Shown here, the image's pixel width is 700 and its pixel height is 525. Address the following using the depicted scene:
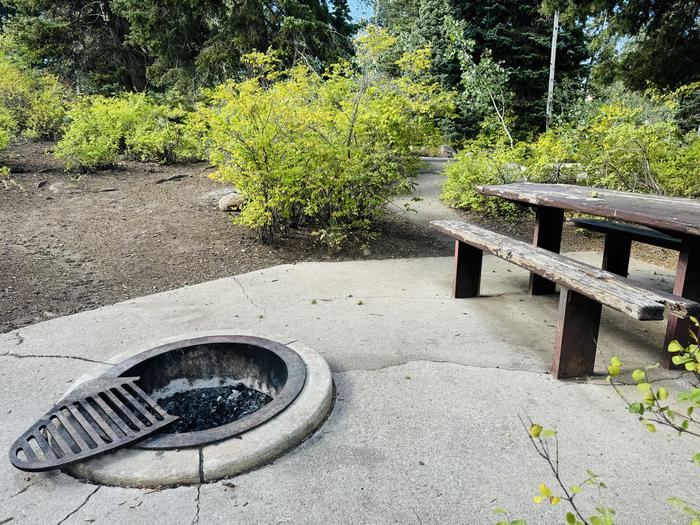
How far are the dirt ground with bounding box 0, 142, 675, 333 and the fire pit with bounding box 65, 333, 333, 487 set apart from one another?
69.8 inches

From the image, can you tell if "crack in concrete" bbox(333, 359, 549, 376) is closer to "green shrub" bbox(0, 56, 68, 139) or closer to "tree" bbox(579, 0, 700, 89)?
"tree" bbox(579, 0, 700, 89)

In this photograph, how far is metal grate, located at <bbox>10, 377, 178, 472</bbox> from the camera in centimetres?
209

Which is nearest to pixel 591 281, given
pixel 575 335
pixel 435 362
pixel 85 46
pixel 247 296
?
pixel 575 335

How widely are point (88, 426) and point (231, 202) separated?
5437 millimetres

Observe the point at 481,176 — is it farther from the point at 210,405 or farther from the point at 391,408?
the point at 210,405

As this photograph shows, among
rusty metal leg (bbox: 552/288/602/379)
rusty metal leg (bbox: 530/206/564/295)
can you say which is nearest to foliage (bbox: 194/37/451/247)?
rusty metal leg (bbox: 530/206/564/295)

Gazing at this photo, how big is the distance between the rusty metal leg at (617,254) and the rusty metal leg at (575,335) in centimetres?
184

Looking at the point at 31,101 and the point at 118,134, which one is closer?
the point at 118,134

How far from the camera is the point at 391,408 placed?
2.67 m

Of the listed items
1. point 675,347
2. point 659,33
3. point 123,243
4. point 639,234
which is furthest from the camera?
point 659,33

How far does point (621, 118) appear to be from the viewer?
6973mm

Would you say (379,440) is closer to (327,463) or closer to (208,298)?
(327,463)

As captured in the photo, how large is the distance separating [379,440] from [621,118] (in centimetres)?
656

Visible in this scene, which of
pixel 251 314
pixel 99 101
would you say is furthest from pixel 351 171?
pixel 99 101
